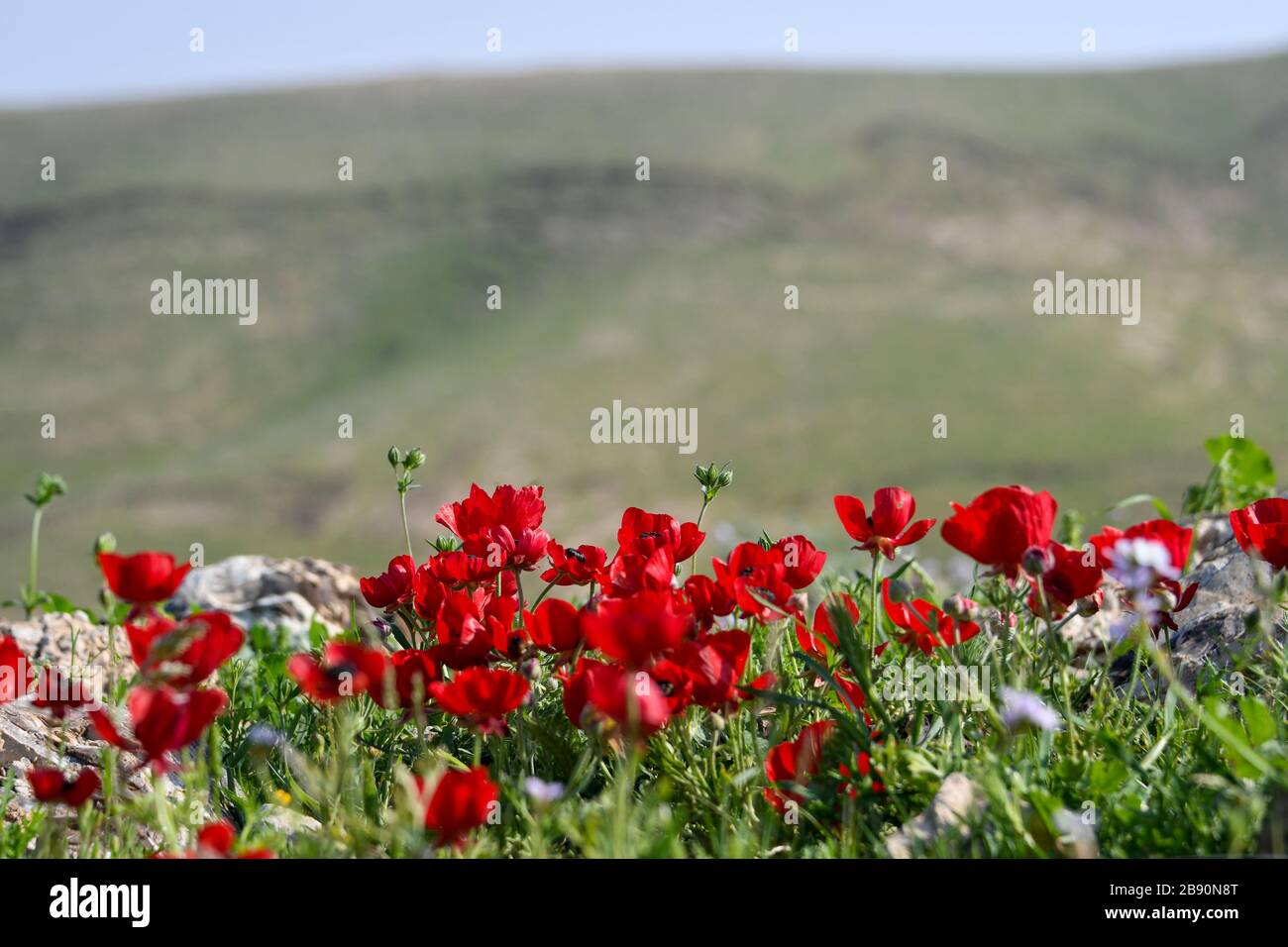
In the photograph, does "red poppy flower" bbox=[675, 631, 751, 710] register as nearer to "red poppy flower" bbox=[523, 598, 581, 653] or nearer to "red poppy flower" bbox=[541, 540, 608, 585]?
"red poppy flower" bbox=[523, 598, 581, 653]

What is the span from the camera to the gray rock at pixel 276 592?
4008 mm

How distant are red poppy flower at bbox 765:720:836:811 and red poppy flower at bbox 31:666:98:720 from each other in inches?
42.5

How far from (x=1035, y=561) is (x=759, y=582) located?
476 mm

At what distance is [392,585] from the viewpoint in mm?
2344

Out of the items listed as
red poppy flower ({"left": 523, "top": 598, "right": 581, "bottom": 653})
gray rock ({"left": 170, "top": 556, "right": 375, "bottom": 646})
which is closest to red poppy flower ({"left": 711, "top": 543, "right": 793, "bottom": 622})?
red poppy flower ({"left": 523, "top": 598, "right": 581, "bottom": 653})

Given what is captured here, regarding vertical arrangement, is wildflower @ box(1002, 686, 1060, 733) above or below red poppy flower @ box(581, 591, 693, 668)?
below

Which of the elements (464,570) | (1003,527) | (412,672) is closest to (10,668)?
(412,672)

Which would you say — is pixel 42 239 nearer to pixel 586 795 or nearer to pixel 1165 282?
pixel 1165 282

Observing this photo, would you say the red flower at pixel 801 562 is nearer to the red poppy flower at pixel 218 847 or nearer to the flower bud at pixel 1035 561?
the flower bud at pixel 1035 561

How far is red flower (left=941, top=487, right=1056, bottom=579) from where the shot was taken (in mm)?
1886

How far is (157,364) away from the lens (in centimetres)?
6575

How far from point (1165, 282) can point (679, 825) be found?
248ft

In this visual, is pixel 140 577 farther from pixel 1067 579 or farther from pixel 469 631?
pixel 1067 579

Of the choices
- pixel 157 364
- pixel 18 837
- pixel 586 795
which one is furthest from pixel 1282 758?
pixel 157 364
